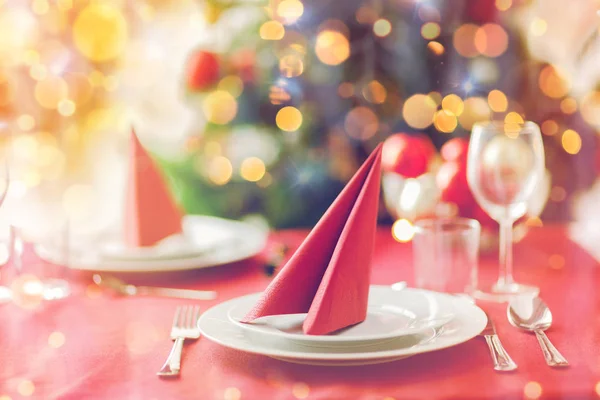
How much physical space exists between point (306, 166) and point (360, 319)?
1.07 meters

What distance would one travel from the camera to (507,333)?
802 millimetres

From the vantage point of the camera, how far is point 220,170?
6.21 feet

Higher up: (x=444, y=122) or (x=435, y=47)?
(x=435, y=47)

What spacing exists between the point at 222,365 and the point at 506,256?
0.53 m

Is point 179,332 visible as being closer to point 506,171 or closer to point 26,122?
point 506,171

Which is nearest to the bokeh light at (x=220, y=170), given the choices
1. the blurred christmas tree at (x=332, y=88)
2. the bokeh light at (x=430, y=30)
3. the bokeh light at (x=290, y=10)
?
the blurred christmas tree at (x=332, y=88)

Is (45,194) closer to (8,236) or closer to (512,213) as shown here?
(8,236)

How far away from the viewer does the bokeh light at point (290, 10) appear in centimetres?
173

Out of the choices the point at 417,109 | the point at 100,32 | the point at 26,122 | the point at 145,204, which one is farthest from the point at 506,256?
the point at 26,122

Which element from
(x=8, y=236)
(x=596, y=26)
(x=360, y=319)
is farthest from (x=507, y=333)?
(x=596, y=26)

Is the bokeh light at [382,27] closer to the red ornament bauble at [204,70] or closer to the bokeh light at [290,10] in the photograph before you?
the bokeh light at [290,10]

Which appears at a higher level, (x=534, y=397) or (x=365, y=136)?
(x=365, y=136)

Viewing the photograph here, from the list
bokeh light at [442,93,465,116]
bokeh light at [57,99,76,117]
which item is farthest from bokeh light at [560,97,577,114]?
bokeh light at [57,99,76,117]

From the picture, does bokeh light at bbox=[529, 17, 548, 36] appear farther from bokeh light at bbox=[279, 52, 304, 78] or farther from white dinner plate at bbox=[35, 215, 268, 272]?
white dinner plate at bbox=[35, 215, 268, 272]
